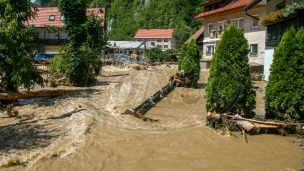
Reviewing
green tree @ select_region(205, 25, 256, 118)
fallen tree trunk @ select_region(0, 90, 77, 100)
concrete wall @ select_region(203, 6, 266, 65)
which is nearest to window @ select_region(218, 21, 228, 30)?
concrete wall @ select_region(203, 6, 266, 65)

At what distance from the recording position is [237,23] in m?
28.3

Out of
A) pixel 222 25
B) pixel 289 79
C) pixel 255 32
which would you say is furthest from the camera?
pixel 222 25

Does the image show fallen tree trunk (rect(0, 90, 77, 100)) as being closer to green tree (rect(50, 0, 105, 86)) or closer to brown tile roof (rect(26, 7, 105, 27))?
green tree (rect(50, 0, 105, 86))

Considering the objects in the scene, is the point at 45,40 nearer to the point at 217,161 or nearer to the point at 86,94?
the point at 86,94

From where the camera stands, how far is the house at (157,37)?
68081 mm

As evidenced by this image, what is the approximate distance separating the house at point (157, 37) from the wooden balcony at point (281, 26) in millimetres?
51535

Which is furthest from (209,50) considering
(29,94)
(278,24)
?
(29,94)

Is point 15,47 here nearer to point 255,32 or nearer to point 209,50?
point 255,32

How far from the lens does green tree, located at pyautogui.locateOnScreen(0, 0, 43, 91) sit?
34.6ft

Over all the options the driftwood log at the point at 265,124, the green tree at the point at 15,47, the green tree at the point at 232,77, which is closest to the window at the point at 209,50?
the green tree at the point at 15,47

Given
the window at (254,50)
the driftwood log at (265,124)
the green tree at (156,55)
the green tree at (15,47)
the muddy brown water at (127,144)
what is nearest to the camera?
the muddy brown water at (127,144)

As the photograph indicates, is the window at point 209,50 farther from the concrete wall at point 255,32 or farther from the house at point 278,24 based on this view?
the house at point 278,24

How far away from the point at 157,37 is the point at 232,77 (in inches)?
2468

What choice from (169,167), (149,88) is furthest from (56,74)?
(169,167)
